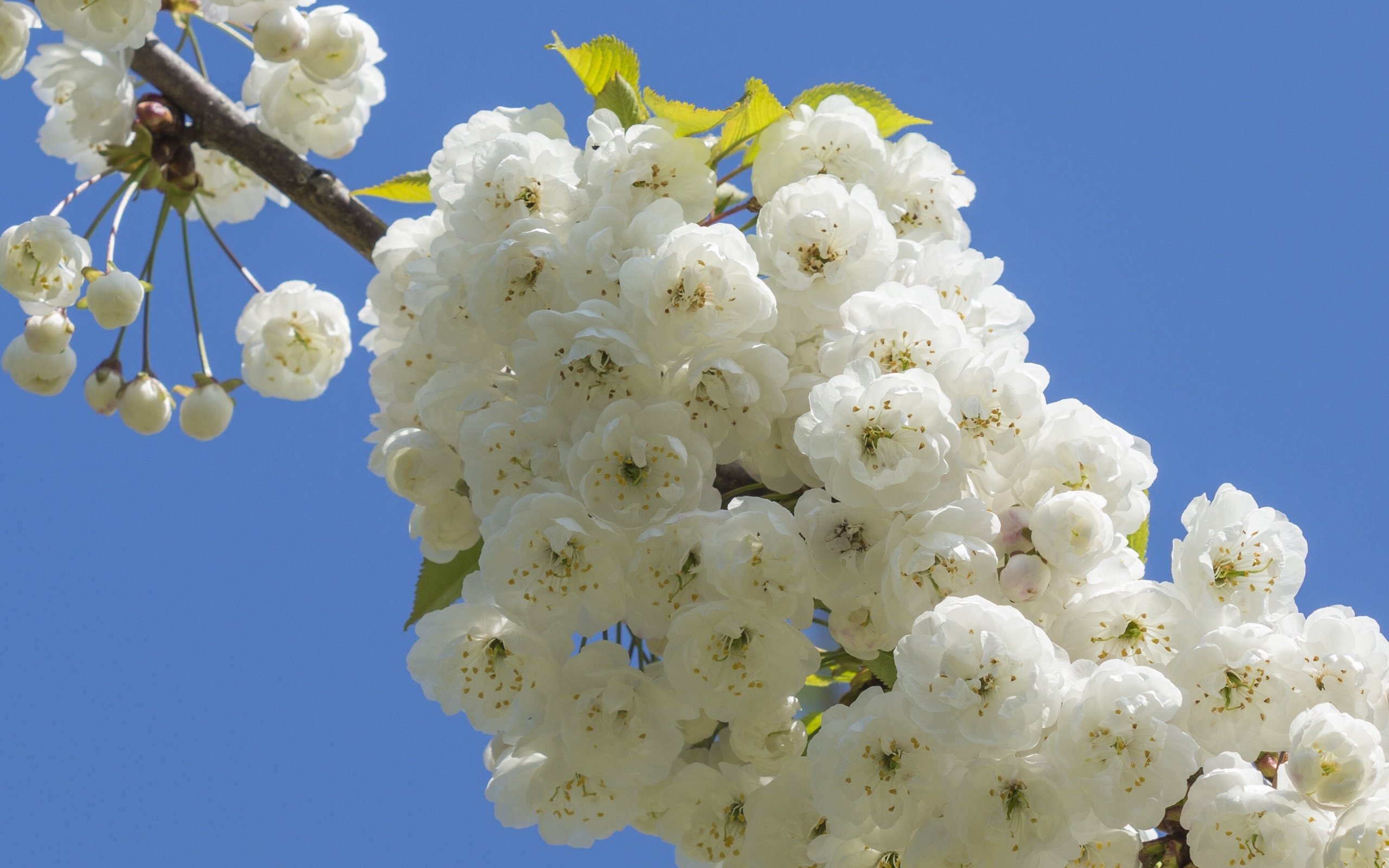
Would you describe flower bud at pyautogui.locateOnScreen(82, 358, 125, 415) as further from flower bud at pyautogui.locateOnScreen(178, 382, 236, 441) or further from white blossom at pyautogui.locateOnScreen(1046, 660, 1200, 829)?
white blossom at pyautogui.locateOnScreen(1046, 660, 1200, 829)

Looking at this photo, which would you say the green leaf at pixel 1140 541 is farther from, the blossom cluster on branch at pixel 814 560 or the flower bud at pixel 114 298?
the flower bud at pixel 114 298

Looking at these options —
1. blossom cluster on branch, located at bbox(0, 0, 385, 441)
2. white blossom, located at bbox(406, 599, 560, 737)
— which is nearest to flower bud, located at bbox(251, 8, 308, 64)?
blossom cluster on branch, located at bbox(0, 0, 385, 441)

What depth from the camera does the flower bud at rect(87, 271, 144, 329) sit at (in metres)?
1.81

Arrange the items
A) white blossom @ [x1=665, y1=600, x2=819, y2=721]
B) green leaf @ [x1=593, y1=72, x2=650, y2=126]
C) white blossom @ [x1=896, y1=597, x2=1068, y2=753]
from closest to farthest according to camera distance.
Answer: white blossom @ [x1=896, y1=597, x2=1068, y2=753]
white blossom @ [x1=665, y1=600, x2=819, y2=721]
green leaf @ [x1=593, y1=72, x2=650, y2=126]

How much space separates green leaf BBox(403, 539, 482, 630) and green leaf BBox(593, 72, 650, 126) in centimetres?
62

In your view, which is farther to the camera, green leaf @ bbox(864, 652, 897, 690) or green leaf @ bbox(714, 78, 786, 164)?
green leaf @ bbox(714, 78, 786, 164)

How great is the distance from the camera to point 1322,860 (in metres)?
1.17

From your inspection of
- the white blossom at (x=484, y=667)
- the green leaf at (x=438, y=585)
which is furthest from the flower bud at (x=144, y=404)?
the white blossom at (x=484, y=667)

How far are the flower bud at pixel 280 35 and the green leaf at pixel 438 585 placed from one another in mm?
829

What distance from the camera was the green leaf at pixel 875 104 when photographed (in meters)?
1.66

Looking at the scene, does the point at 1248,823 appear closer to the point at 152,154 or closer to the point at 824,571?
the point at 824,571

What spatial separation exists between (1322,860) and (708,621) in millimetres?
631

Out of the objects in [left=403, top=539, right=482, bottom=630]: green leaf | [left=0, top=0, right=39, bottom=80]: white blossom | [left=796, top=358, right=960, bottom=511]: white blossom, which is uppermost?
[left=0, top=0, right=39, bottom=80]: white blossom

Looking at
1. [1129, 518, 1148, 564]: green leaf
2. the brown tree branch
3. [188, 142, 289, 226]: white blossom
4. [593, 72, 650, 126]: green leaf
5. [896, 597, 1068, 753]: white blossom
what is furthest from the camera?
[188, 142, 289, 226]: white blossom
